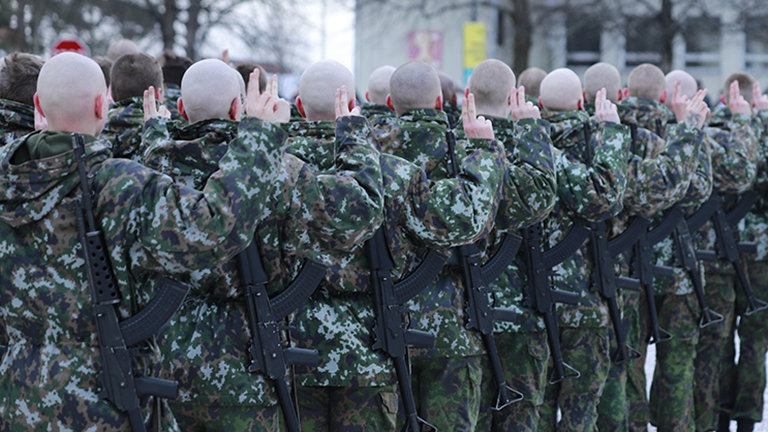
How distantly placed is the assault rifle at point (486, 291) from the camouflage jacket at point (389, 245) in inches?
10.0

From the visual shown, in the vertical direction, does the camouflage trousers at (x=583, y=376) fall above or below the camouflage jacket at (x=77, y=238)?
below

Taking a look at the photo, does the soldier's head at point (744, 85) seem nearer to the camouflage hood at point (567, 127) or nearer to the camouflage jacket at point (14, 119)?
the camouflage hood at point (567, 127)

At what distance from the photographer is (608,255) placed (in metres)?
4.73

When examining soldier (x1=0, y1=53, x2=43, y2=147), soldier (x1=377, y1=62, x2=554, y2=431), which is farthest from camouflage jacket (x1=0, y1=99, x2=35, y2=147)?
soldier (x1=377, y1=62, x2=554, y2=431)

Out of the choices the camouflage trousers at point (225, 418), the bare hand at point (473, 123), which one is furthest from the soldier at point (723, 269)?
the camouflage trousers at point (225, 418)

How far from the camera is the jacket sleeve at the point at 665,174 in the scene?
467 cm

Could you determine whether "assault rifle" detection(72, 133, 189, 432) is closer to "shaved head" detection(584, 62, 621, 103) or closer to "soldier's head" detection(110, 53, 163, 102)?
"soldier's head" detection(110, 53, 163, 102)

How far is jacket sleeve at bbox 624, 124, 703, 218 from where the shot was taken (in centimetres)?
467

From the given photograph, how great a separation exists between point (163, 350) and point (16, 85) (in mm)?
1285

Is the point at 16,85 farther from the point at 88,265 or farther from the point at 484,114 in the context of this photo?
the point at 484,114

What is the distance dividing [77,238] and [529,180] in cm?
198

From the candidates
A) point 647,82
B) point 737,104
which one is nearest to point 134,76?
point 647,82

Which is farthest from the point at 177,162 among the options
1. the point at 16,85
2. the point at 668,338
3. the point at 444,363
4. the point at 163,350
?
the point at 668,338

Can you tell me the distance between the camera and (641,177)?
4.68 m
